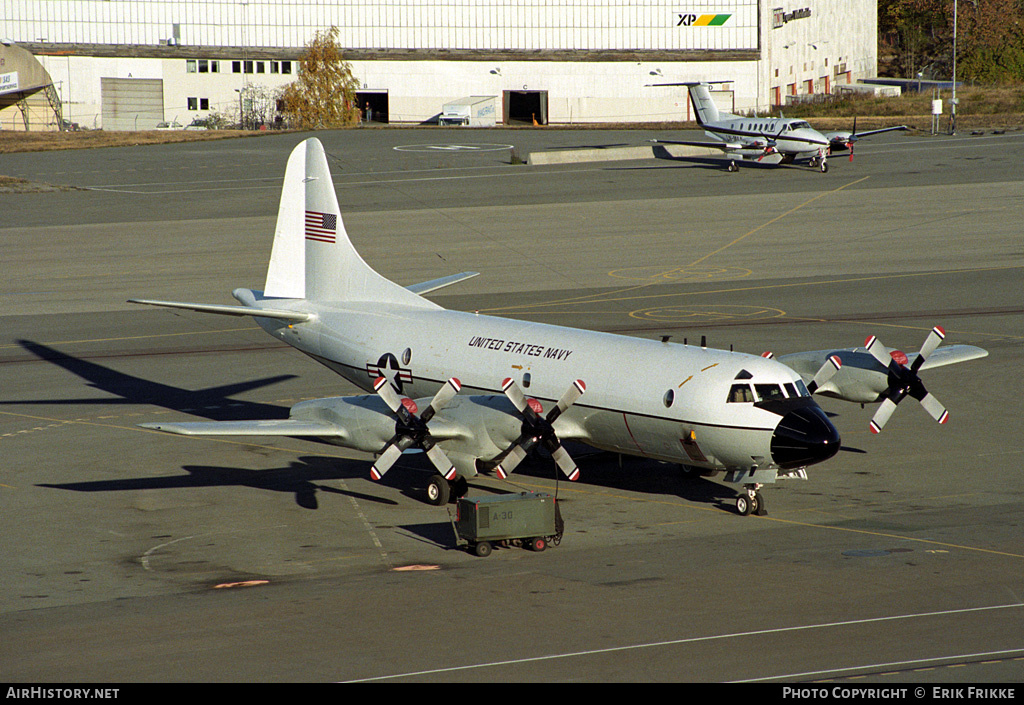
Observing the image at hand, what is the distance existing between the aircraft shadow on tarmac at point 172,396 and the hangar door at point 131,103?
86.9 metres

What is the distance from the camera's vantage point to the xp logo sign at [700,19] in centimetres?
12325

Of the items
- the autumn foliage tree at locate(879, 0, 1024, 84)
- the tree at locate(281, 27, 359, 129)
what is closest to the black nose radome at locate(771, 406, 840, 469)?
the tree at locate(281, 27, 359, 129)

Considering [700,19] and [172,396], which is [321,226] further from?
[700,19]

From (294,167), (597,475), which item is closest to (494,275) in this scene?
(294,167)

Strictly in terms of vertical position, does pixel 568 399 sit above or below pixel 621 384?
below

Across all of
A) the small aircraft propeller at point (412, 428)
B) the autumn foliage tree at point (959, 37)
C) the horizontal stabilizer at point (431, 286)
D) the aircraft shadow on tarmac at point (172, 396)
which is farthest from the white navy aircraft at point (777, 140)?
the small aircraft propeller at point (412, 428)

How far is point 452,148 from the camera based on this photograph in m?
108

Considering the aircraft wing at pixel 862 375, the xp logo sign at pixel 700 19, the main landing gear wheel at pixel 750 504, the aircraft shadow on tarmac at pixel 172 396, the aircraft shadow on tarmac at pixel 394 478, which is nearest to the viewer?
the main landing gear wheel at pixel 750 504

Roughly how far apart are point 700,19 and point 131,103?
6019 cm

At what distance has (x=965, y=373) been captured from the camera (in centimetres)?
4225

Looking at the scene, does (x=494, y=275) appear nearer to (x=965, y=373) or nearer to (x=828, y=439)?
(x=965, y=373)

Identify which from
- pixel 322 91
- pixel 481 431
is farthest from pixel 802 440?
pixel 322 91

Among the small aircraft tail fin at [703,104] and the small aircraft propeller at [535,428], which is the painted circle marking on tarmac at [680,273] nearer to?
the small aircraft tail fin at [703,104]

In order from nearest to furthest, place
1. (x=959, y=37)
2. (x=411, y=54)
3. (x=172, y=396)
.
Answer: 1. (x=172, y=396)
2. (x=411, y=54)
3. (x=959, y=37)
